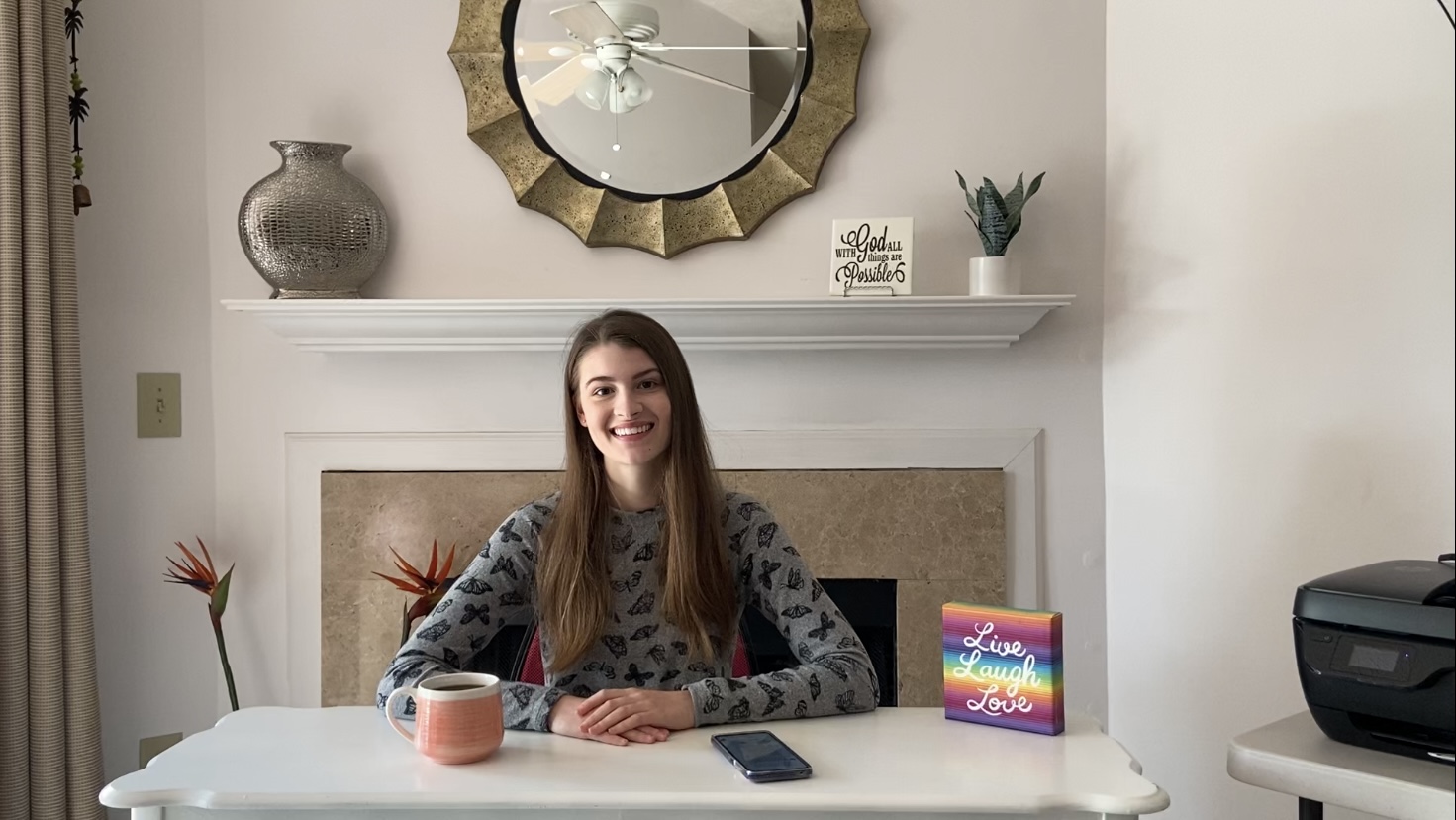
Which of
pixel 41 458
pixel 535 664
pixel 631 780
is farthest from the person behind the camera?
pixel 41 458

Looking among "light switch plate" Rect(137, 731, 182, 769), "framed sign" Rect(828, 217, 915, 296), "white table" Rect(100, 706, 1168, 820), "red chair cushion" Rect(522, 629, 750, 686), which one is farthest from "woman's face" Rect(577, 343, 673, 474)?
"light switch plate" Rect(137, 731, 182, 769)

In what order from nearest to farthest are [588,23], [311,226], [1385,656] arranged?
[1385,656]
[311,226]
[588,23]

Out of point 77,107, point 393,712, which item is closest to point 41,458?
point 77,107

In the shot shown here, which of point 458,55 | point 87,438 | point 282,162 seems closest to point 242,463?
point 87,438

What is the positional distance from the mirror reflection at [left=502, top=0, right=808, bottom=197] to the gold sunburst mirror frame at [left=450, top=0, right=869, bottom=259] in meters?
0.03

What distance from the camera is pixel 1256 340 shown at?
1932 millimetres

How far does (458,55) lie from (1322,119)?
1605mm

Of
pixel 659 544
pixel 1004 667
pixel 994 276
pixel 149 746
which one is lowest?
pixel 149 746

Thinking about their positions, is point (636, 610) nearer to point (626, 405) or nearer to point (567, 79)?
point (626, 405)

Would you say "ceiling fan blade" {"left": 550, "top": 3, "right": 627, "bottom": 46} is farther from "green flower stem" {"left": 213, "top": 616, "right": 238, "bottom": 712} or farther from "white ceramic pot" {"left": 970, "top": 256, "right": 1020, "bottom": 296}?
"green flower stem" {"left": 213, "top": 616, "right": 238, "bottom": 712}

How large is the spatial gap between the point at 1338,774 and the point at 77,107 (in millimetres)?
2421

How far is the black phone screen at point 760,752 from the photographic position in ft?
3.90

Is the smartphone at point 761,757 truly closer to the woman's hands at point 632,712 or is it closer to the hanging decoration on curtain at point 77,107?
the woman's hands at point 632,712

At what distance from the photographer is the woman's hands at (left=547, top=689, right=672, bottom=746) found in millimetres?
1325
